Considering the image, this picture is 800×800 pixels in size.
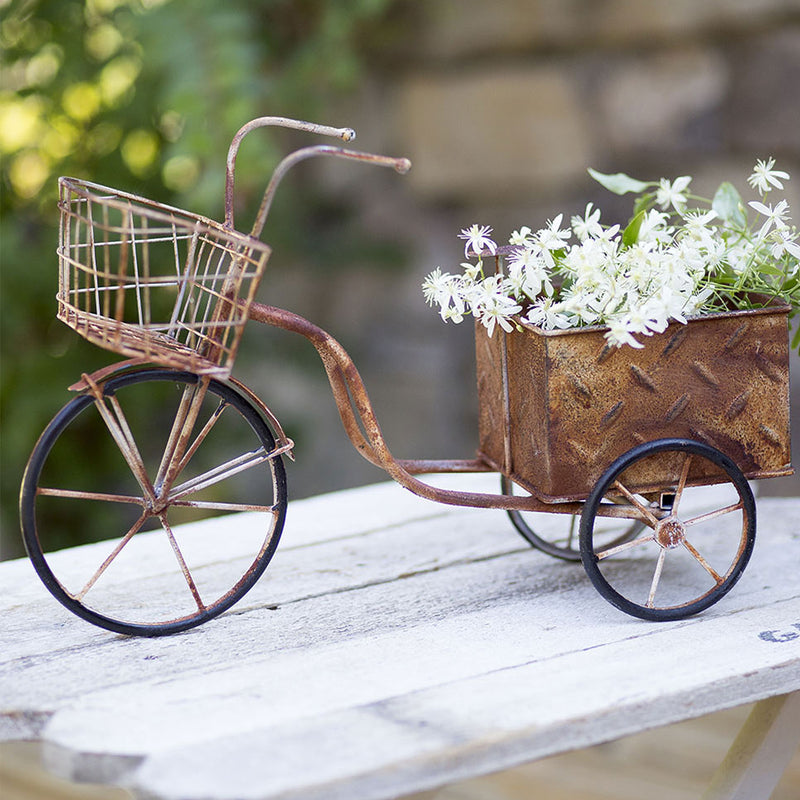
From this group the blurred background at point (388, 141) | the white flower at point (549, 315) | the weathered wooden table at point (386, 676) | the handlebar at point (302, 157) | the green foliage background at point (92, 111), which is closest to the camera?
the weathered wooden table at point (386, 676)

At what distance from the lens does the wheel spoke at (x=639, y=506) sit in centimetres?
97

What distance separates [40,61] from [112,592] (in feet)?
4.54

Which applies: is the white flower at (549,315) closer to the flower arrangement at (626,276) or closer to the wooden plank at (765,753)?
the flower arrangement at (626,276)

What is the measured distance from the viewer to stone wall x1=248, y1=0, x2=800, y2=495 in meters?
2.02

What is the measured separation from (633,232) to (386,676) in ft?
1.61

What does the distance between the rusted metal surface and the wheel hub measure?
0.12 feet

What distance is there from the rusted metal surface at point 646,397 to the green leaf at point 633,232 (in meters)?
0.11

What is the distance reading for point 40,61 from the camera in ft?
6.72

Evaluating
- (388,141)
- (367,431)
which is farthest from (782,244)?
(388,141)

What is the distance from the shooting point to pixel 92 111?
2051 millimetres

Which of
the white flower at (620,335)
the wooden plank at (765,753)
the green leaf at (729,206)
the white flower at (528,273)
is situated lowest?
the wooden plank at (765,753)

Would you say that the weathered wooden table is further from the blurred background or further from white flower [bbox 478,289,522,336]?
the blurred background

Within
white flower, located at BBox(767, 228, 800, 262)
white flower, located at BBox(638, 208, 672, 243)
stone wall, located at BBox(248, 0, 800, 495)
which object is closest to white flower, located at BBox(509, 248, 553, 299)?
white flower, located at BBox(638, 208, 672, 243)

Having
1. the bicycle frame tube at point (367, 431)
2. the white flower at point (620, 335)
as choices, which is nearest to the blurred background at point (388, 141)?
the bicycle frame tube at point (367, 431)
